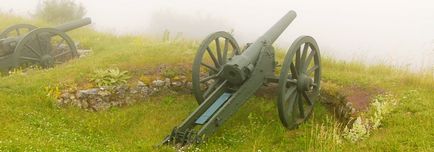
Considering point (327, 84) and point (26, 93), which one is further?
point (327, 84)

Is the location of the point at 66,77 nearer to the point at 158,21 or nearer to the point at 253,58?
the point at 253,58

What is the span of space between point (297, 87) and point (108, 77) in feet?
14.4

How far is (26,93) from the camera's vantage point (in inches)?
431

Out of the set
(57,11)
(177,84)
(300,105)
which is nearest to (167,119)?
(177,84)

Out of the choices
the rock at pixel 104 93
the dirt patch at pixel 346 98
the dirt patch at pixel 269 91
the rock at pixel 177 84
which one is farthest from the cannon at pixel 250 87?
the rock at pixel 104 93

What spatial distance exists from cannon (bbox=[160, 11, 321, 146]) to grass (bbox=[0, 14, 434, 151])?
36 cm

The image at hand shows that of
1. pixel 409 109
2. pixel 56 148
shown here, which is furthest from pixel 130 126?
pixel 409 109

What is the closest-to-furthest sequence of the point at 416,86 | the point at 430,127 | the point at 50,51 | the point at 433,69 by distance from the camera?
the point at 430,127
the point at 416,86
the point at 433,69
the point at 50,51

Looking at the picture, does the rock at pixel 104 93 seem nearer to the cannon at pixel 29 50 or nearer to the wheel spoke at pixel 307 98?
the cannon at pixel 29 50

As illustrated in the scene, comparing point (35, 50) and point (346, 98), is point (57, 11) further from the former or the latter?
point (346, 98)

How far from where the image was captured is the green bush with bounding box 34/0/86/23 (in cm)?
2298

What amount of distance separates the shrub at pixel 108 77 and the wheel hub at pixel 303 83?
405cm

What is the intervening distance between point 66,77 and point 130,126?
2422 mm

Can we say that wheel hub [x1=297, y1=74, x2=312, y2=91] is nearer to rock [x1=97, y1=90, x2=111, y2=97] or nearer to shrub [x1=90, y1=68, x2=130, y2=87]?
shrub [x1=90, y1=68, x2=130, y2=87]
